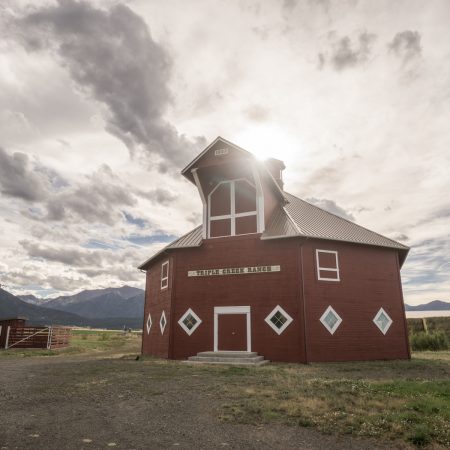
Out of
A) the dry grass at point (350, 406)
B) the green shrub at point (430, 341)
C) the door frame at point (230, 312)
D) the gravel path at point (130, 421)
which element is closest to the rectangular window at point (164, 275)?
the door frame at point (230, 312)

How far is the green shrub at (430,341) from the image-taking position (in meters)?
22.5

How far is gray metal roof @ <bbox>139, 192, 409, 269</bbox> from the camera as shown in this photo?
1750 centimetres

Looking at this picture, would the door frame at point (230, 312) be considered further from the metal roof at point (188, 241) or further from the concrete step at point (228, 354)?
the metal roof at point (188, 241)

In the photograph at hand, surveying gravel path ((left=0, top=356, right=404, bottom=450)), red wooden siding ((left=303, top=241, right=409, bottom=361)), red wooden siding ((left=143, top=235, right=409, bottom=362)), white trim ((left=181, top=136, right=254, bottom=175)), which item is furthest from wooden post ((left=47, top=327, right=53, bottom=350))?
red wooden siding ((left=303, top=241, right=409, bottom=361))

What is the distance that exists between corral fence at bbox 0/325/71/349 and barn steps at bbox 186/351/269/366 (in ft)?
55.8

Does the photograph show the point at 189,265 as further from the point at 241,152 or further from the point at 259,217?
the point at 241,152

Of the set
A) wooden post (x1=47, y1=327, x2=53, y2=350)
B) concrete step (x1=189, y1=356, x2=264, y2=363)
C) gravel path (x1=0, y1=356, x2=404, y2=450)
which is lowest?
gravel path (x1=0, y1=356, x2=404, y2=450)

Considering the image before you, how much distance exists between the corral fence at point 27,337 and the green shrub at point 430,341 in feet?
83.9

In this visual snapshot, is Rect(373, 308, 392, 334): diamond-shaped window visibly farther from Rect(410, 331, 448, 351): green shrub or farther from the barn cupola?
the barn cupola

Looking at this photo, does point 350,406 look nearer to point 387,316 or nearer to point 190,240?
point 387,316

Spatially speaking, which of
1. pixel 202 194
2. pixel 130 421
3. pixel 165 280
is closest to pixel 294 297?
pixel 202 194

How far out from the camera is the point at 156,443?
518cm

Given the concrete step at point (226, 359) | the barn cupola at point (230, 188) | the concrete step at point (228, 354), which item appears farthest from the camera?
the barn cupola at point (230, 188)

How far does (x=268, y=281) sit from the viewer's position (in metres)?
17.0
